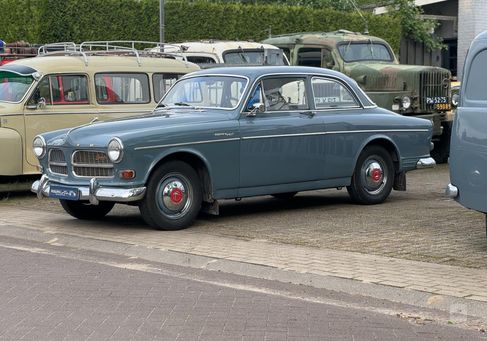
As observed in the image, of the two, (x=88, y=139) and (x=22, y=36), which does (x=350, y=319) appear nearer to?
(x=88, y=139)

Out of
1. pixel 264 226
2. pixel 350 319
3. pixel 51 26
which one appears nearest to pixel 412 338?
pixel 350 319

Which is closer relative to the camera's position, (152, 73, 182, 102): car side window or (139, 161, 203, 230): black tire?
(139, 161, 203, 230): black tire

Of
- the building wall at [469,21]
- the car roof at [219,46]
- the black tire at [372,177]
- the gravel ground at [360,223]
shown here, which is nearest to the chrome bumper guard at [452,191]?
the gravel ground at [360,223]

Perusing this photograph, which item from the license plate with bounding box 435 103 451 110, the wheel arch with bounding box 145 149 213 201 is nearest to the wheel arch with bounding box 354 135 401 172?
the wheel arch with bounding box 145 149 213 201

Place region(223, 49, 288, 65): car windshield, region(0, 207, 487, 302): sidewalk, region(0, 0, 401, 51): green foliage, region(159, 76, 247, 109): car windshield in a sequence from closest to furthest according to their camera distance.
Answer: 1. region(0, 207, 487, 302): sidewalk
2. region(159, 76, 247, 109): car windshield
3. region(223, 49, 288, 65): car windshield
4. region(0, 0, 401, 51): green foliage

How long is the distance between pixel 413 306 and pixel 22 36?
52.7 ft

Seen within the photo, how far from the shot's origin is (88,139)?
9.27 m

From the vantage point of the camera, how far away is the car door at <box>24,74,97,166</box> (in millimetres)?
12203

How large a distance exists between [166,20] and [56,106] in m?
9.74

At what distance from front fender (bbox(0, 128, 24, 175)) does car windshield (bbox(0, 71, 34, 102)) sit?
0.61m

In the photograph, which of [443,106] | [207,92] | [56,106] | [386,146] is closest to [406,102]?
[443,106]

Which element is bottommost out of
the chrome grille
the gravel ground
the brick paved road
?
the gravel ground

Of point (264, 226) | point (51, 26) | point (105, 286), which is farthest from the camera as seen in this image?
point (51, 26)

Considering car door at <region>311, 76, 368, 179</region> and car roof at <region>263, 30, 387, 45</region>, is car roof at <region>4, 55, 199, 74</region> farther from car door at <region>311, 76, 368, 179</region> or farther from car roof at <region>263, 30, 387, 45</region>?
car door at <region>311, 76, 368, 179</region>
